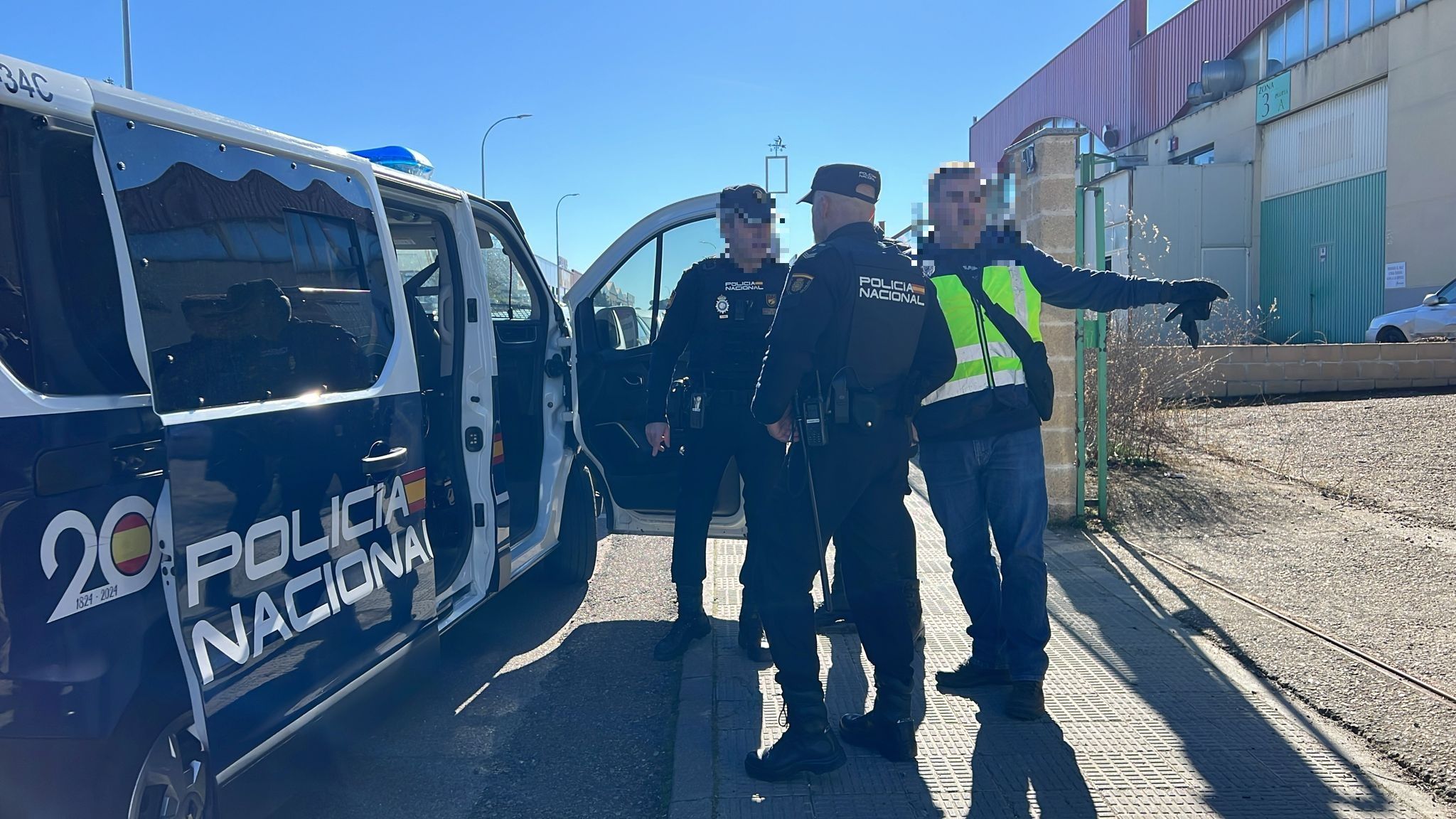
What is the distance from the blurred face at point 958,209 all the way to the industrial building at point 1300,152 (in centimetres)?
1434

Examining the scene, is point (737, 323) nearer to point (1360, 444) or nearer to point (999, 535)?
point (999, 535)

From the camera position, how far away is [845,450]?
127 inches

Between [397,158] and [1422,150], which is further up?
[1422,150]

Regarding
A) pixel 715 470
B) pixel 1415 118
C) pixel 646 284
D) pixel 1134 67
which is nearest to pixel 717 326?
pixel 715 470

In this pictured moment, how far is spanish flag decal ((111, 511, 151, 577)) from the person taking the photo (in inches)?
85.0

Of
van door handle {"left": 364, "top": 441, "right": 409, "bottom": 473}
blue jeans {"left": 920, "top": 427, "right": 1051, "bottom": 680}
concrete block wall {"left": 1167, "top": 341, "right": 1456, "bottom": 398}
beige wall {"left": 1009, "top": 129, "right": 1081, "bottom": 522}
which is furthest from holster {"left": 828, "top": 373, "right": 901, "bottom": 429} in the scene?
concrete block wall {"left": 1167, "top": 341, "right": 1456, "bottom": 398}

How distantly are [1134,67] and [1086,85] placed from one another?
3587 millimetres

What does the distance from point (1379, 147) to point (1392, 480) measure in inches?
807

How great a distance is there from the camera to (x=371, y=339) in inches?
133

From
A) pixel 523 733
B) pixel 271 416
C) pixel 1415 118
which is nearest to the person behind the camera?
pixel 271 416

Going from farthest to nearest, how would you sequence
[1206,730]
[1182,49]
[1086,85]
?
[1086,85] → [1182,49] → [1206,730]

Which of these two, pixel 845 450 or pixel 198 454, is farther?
pixel 845 450

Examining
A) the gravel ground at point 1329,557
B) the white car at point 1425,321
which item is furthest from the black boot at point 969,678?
the white car at point 1425,321

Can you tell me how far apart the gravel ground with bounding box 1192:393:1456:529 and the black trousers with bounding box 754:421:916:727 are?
182 inches
